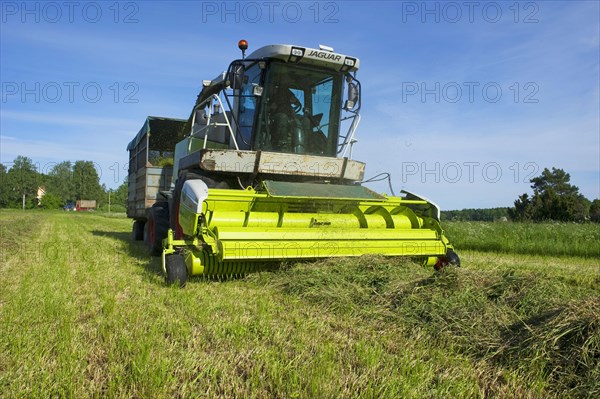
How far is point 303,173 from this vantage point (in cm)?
586

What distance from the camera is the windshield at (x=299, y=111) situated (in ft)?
19.4

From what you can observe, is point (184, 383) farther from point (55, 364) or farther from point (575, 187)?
point (575, 187)

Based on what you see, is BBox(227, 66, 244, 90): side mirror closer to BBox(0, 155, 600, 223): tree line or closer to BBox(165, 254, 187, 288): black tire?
BBox(165, 254, 187, 288): black tire

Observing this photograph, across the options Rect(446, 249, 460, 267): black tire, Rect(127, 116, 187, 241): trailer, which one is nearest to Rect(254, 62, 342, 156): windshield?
Rect(446, 249, 460, 267): black tire

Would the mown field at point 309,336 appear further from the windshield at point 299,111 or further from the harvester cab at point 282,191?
the windshield at point 299,111

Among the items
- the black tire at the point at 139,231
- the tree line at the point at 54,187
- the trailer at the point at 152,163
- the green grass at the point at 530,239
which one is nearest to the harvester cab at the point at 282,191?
the trailer at the point at 152,163

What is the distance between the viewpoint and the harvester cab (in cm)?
459

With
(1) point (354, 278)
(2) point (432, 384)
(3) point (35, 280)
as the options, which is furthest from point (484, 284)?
(3) point (35, 280)

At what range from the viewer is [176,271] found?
4.21 meters

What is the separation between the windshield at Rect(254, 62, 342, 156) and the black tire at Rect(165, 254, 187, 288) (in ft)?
6.90

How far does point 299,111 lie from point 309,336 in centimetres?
387

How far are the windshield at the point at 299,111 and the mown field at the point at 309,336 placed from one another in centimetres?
200

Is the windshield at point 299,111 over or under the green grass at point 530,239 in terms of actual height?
over

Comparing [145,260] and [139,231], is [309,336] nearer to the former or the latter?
[145,260]
